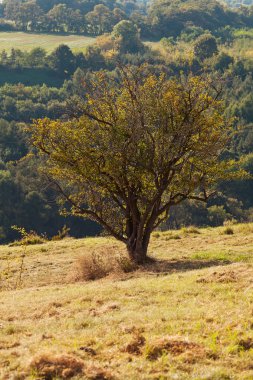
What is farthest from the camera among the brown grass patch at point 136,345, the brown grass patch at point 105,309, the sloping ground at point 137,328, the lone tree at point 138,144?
the lone tree at point 138,144

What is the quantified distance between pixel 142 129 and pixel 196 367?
12.5 meters

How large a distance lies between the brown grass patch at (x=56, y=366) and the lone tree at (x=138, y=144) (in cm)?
1197

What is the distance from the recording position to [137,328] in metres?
9.91

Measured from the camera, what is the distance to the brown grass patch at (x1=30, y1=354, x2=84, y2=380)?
767cm

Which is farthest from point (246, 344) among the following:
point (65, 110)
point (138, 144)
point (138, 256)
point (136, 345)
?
point (65, 110)

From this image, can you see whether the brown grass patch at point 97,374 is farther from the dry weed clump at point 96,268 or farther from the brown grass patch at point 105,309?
the dry weed clump at point 96,268

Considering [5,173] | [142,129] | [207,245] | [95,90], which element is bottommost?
[5,173]

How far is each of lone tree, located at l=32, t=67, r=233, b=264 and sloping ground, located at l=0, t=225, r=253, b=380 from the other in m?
3.45

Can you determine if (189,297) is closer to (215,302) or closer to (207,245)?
(215,302)

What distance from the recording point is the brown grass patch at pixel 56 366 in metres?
7.67

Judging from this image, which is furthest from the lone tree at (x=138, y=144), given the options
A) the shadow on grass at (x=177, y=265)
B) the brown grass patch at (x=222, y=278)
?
the brown grass patch at (x=222, y=278)

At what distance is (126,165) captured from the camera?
19.9 meters

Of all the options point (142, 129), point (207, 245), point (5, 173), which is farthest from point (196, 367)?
point (5, 173)

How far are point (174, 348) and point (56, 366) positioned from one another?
1988 mm
